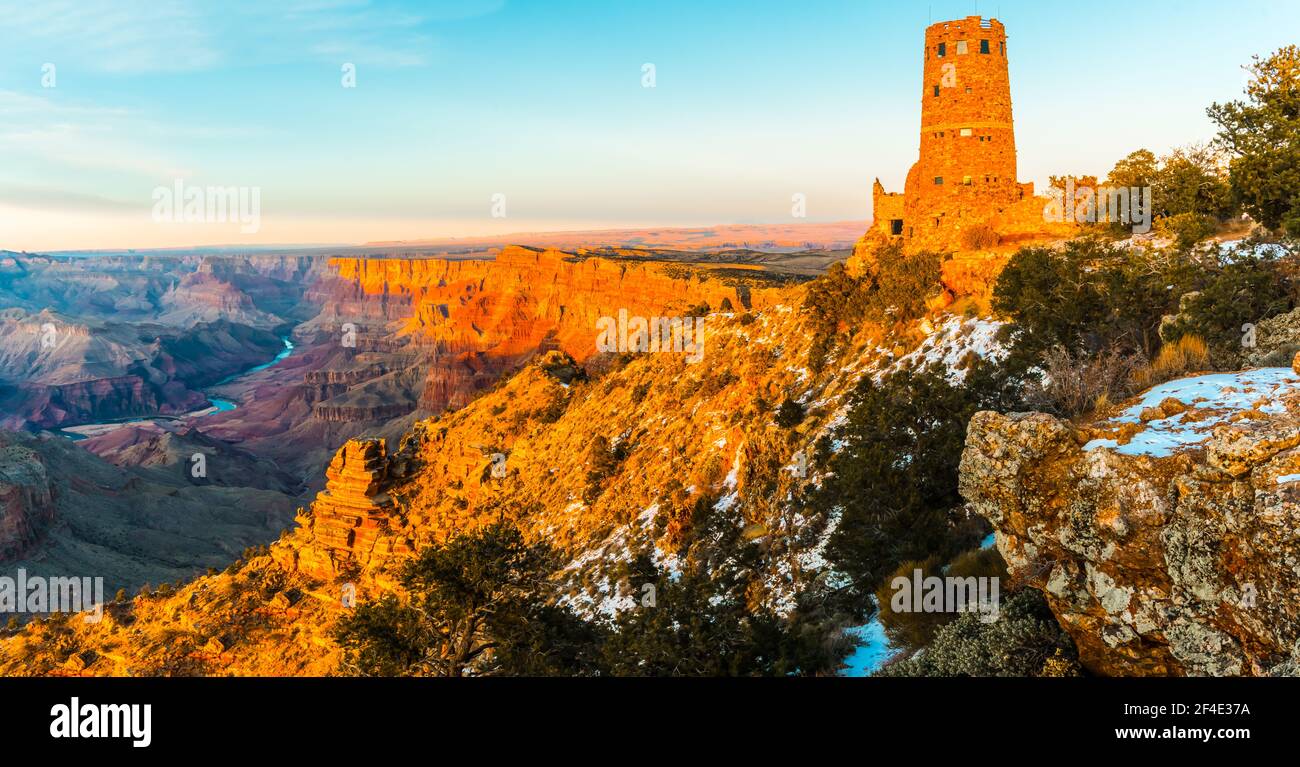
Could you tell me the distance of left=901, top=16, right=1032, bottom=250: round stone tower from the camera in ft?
92.6

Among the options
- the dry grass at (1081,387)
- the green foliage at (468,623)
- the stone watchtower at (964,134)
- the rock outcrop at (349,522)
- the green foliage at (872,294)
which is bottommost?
the rock outcrop at (349,522)

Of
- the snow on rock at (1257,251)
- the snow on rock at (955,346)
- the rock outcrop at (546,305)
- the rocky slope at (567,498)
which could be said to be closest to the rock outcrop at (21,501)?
the rocky slope at (567,498)

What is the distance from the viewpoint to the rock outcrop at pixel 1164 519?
5.89 meters

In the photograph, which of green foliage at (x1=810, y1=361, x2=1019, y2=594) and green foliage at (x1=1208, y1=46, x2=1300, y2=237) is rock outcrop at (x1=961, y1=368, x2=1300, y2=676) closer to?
green foliage at (x1=810, y1=361, x2=1019, y2=594)

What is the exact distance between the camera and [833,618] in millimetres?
12906

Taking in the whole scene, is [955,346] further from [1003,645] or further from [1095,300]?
[1003,645]

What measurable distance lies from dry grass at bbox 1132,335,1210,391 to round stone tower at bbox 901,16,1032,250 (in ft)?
59.7

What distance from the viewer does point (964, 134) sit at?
2886 cm

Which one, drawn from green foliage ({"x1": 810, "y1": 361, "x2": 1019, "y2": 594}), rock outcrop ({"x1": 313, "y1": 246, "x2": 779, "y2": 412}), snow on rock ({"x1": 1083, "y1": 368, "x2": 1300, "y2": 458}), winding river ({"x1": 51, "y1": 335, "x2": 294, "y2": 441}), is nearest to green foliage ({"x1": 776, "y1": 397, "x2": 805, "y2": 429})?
green foliage ({"x1": 810, "y1": 361, "x2": 1019, "y2": 594})

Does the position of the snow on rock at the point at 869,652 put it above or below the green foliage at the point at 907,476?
below

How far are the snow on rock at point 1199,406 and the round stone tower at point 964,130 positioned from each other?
22.6 metres

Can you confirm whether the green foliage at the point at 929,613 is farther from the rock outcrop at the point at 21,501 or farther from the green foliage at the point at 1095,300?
the rock outcrop at the point at 21,501

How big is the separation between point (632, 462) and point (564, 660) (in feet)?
52.1

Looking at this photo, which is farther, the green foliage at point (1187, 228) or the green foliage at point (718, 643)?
the green foliage at point (1187, 228)
